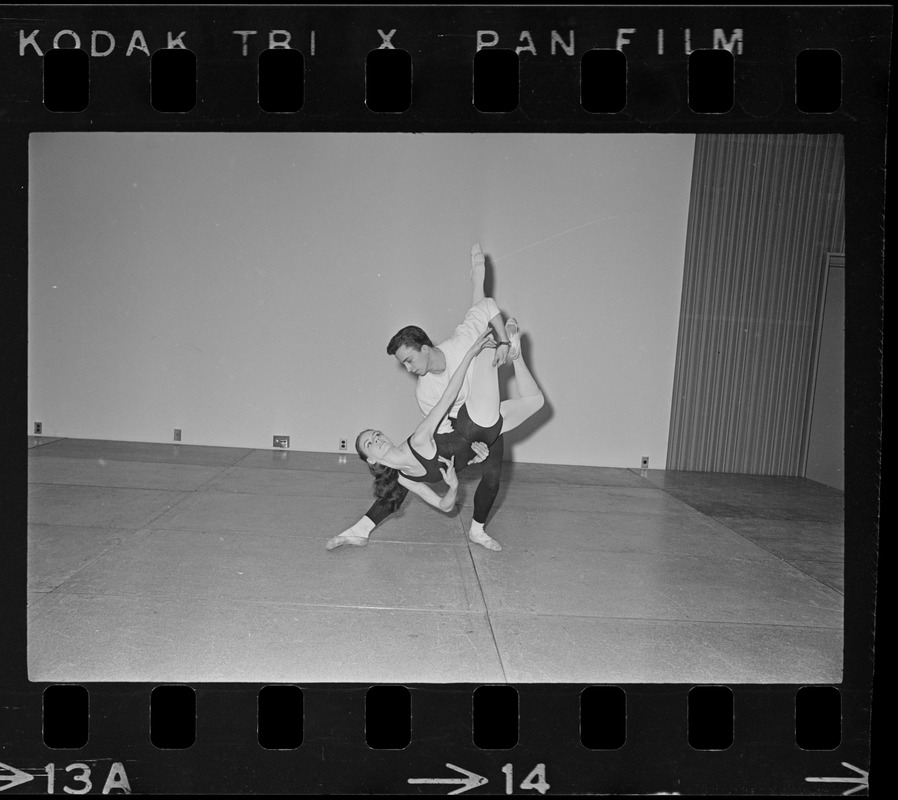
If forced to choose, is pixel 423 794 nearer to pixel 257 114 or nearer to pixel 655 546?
pixel 257 114

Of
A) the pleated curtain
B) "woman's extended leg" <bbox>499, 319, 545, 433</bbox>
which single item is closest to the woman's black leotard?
"woman's extended leg" <bbox>499, 319, 545, 433</bbox>

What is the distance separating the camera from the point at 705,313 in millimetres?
6285

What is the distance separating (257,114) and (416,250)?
15.6 feet

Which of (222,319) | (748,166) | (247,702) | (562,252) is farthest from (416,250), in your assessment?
(247,702)

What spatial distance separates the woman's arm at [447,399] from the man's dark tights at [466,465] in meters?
0.16

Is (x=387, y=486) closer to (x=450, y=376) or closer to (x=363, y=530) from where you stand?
(x=363, y=530)

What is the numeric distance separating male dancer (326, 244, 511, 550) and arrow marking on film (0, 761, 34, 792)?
5.98 feet

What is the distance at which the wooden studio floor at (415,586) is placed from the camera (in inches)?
84.3

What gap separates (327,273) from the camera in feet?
20.9

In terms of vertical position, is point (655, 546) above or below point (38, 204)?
below

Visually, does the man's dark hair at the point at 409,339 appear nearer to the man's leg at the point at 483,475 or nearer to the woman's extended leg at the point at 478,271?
the woman's extended leg at the point at 478,271

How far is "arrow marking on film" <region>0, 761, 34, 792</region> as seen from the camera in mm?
1483

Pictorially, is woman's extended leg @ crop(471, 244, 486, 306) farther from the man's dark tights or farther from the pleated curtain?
the pleated curtain

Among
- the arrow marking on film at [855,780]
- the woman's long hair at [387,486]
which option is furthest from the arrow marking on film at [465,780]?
the woman's long hair at [387,486]
